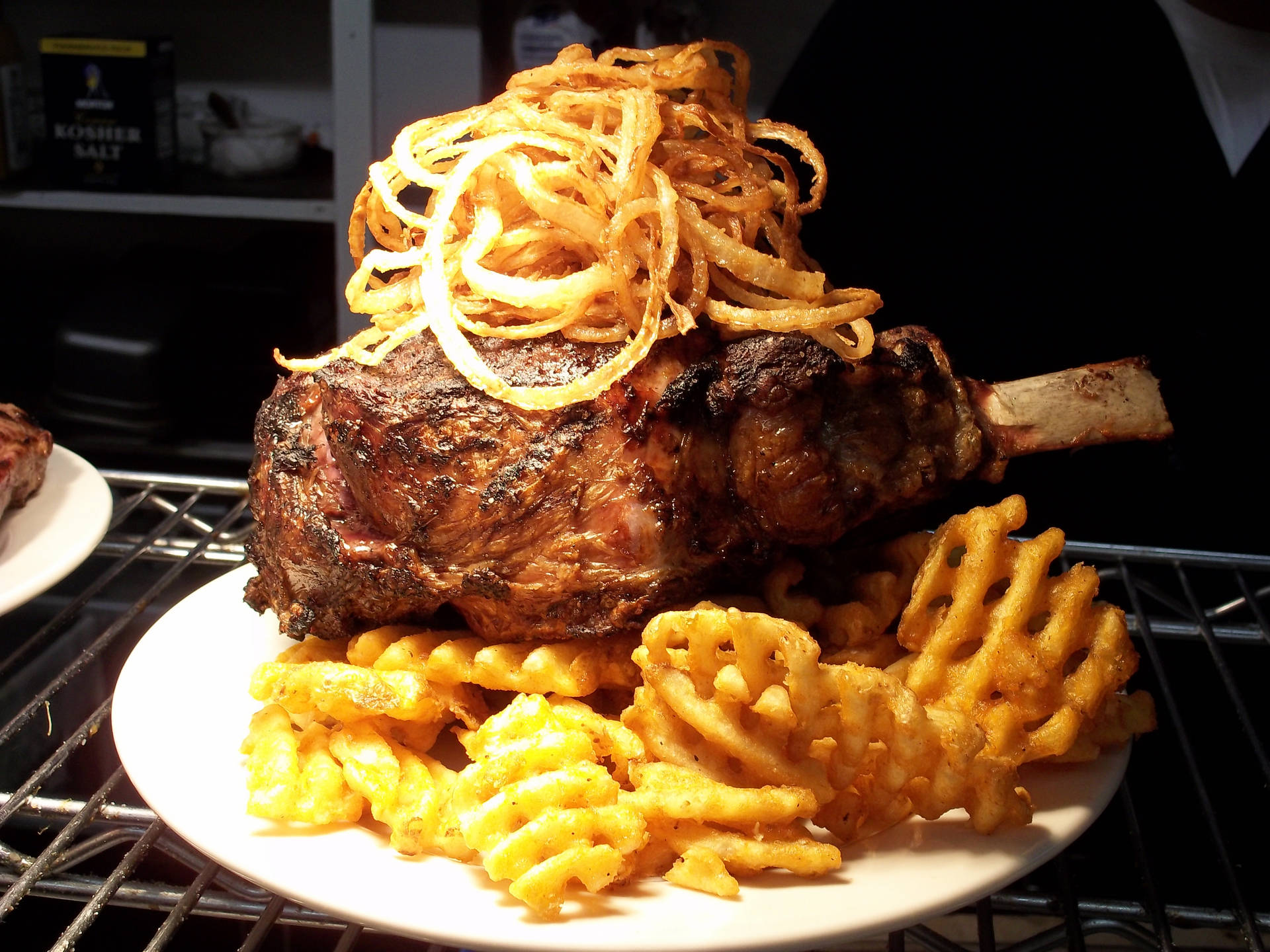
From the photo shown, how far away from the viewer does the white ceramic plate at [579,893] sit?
0.97 metres

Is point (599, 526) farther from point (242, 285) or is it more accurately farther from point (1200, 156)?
point (242, 285)

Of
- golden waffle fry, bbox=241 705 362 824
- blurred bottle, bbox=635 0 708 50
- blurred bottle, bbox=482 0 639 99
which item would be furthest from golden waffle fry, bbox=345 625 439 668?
blurred bottle, bbox=635 0 708 50

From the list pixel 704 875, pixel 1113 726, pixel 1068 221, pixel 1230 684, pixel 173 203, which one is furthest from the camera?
pixel 173 203

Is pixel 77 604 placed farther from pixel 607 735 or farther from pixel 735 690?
pixel 735 690

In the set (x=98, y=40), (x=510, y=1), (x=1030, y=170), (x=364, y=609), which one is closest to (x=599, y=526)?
(x=364, y=609)

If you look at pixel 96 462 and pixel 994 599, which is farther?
pixel 96 462

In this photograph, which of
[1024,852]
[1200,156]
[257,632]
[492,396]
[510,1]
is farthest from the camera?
[510,1]

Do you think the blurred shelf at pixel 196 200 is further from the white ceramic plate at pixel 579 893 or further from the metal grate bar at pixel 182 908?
the metal grate bar at pixel 182 908

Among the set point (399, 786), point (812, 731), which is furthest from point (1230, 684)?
point (399, 786)

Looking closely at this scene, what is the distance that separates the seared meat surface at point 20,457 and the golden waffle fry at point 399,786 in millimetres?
851

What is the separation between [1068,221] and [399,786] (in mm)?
1794

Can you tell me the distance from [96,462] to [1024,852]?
9.13ft

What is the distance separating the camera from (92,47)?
303 centimetres

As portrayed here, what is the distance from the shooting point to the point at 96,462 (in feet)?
10.3
